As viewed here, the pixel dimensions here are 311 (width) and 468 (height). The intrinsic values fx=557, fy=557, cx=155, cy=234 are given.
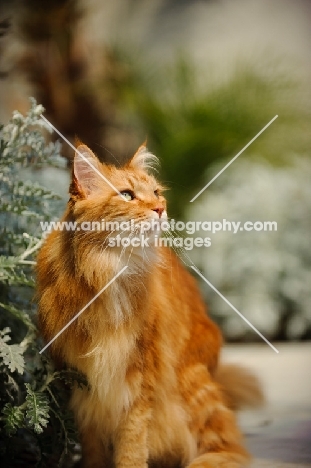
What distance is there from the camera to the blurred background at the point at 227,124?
1.67 m

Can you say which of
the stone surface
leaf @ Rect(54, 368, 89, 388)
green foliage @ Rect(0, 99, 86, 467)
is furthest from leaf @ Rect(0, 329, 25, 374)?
the stone surface

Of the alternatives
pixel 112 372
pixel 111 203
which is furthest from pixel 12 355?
pixel 111 203

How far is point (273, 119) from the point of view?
1.67 m

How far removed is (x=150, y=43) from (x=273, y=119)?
446 millimetres

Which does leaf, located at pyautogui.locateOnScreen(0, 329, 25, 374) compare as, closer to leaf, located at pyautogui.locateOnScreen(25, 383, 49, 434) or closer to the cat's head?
leaf, located at pyautogui.locateOnScreen(25, 383, 49, 434)

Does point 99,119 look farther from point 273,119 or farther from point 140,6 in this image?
point 273,119

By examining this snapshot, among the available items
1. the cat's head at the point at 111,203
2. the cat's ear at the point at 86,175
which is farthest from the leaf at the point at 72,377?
the cat's ear at the point at 86,175

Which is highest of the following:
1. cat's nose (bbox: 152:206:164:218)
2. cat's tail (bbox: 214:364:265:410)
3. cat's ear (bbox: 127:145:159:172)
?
cat's ear (bbox: 127:145:159:172)

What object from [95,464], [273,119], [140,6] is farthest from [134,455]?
[140,6]

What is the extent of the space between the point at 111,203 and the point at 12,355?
1.78 ft

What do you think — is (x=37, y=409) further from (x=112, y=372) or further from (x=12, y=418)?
(x=112, y=372)

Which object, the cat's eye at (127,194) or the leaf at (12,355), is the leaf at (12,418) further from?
the cat's eye at (127,194)

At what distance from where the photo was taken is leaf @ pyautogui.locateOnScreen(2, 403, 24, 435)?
1608 mm

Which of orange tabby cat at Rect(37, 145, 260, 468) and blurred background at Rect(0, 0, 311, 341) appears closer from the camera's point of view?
orange tabby cat at Rect(37, 145, 260, 468)
